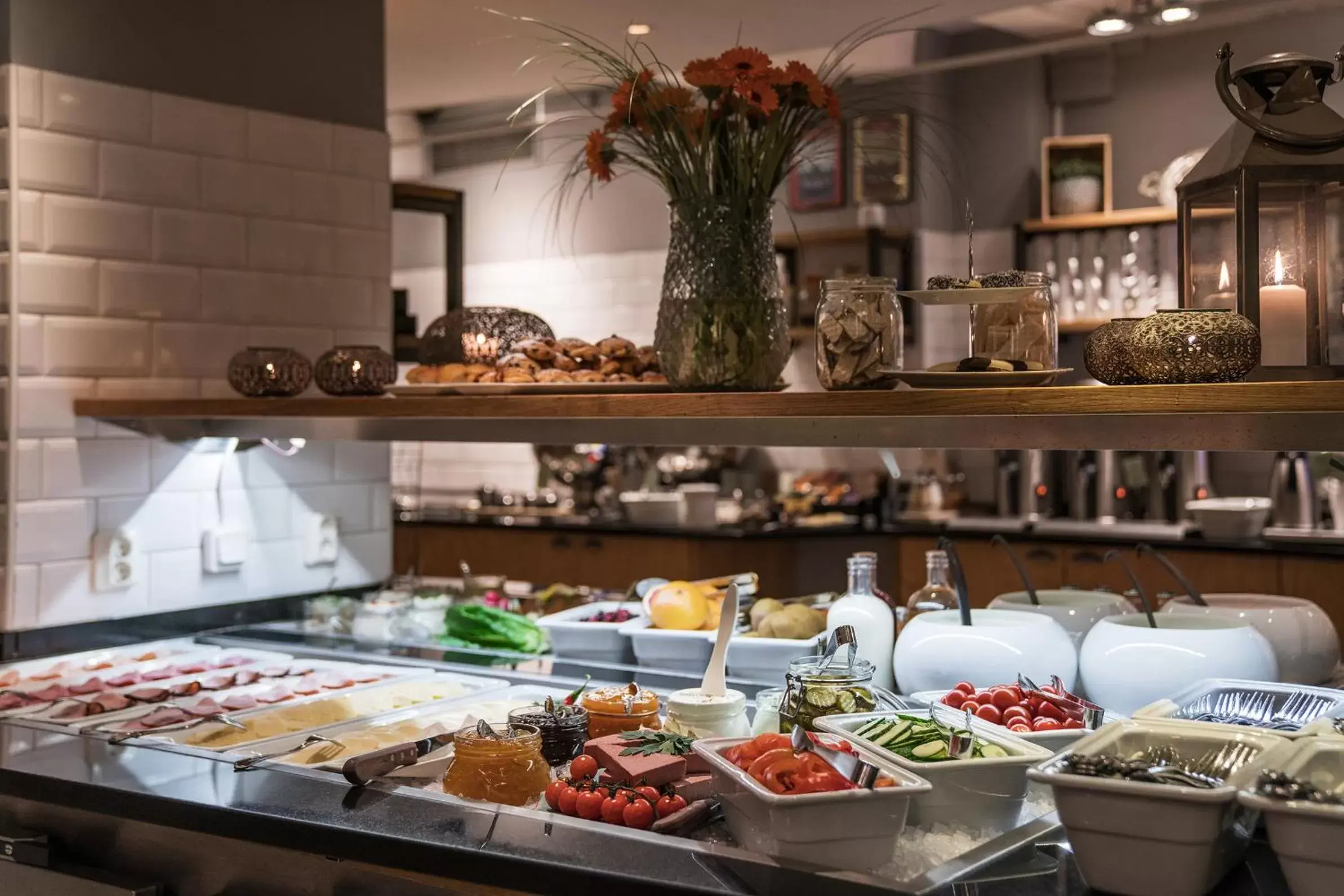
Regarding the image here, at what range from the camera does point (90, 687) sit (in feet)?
8.21

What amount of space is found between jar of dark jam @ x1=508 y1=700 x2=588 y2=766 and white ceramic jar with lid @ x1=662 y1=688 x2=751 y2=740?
12 centimetres

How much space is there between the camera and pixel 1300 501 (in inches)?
209

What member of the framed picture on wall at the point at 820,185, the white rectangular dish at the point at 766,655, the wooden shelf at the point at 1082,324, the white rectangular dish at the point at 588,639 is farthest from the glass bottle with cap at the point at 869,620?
the framed picture on wall at the point at 820,185

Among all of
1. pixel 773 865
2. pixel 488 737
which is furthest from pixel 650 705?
pixel 773 865

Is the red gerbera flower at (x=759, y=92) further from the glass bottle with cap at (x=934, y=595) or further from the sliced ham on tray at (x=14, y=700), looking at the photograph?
the sliced ham on tray at (x=14, y=700)

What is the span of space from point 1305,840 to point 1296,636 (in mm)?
967

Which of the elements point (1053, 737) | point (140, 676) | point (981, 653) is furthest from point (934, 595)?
point (140, 676)

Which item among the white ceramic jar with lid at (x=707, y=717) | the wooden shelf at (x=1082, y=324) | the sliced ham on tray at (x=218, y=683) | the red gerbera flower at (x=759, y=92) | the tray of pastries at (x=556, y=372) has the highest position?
the wooden shelf at (x=1082, y=324)

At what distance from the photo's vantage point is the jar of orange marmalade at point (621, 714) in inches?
80.1

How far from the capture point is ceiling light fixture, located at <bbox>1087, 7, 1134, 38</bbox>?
5.13 meters

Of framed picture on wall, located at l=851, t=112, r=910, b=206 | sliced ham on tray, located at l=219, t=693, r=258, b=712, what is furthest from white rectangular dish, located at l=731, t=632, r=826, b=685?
framed picture on wall, located at l=851, t=112, r=910, b=206

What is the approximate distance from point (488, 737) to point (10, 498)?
1.44 meters

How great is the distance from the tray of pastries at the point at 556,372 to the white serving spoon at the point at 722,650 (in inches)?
13.7

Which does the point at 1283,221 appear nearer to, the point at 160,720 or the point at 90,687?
the point at 160,720
